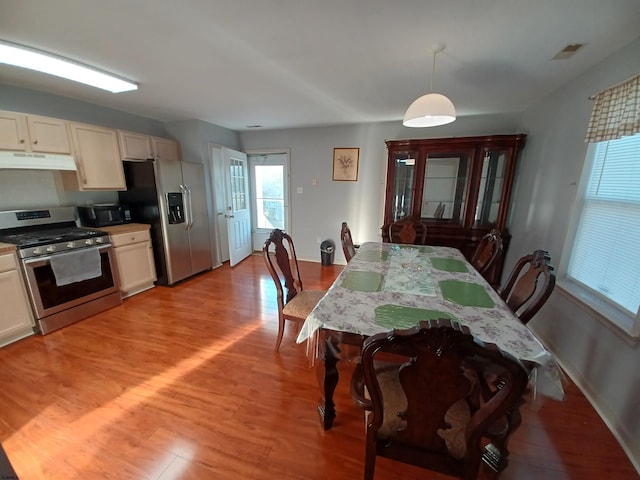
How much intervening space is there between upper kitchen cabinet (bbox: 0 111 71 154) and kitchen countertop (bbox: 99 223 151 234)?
35.0 inches

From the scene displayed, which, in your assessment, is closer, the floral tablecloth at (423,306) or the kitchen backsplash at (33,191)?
the floral tablecloth at (423,306)

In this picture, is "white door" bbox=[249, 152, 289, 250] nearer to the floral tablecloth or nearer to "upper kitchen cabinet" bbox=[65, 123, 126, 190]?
"upper kitchen cabinet" bbox=[65, 123, 126, 190]

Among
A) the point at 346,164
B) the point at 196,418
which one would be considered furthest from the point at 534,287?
the point at 346,164

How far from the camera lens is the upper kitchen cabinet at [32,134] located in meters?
2.17

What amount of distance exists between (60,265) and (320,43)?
9.85ft

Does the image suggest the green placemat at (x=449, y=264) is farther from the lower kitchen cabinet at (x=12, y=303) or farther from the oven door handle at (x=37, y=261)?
the lower kitchen cabinet at (x=12, y=303)

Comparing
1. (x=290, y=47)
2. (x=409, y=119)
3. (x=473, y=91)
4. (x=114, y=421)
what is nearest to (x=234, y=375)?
(x=114, y=421)

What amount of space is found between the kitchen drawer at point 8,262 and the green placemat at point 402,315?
307 cm

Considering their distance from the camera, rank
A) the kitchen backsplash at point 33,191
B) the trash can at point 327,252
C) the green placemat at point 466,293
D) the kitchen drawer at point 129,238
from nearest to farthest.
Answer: the green placemat at point 466,293, the kitchen backsplash at point 33,191, the kitchen drawer at point 129,238, the trash can at point 327,252

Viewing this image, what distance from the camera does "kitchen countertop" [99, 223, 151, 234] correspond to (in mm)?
2819

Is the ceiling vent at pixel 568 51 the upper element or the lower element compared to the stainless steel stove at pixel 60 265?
upper

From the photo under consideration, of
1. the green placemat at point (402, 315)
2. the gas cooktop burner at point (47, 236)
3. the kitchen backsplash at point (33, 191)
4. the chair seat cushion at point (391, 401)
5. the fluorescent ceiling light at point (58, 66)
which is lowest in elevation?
the chair seat cushion at point (391, 401)

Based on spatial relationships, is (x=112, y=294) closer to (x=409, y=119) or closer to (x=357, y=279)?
(x=357, y=279)

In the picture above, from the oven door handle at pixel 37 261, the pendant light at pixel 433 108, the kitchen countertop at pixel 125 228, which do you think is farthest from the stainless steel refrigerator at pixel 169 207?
the pendant light at pixel 433 108
